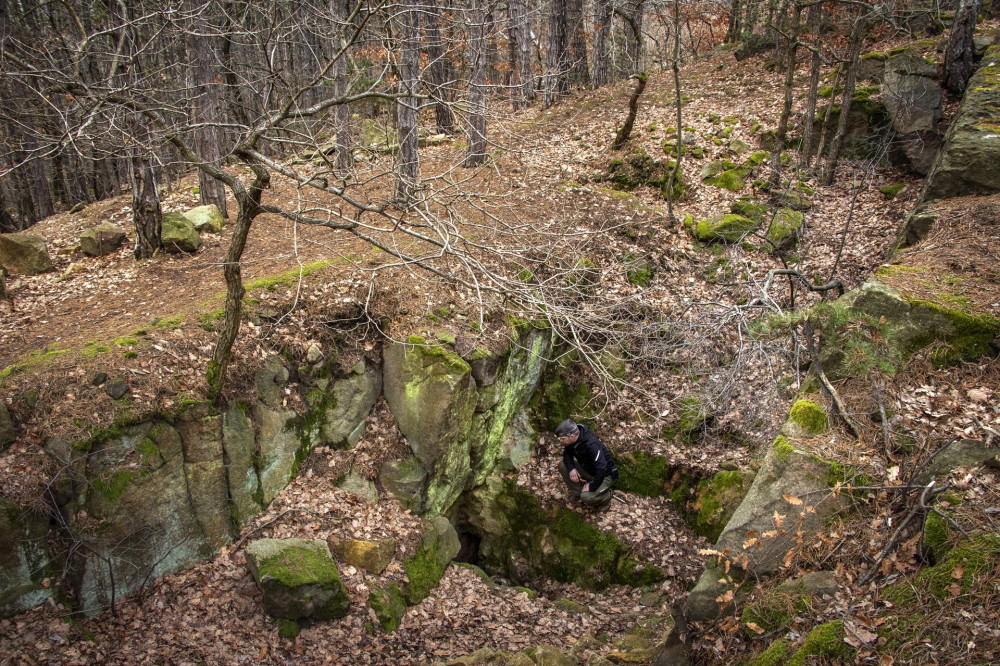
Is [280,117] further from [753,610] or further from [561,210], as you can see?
[561,210]

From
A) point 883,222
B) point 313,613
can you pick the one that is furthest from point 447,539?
point 883,222

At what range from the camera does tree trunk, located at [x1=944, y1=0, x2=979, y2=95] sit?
10.5 metres

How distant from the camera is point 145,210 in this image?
8.78 meters

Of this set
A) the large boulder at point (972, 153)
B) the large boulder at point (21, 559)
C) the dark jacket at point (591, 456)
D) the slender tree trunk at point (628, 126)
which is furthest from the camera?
the slender tree trunk at point (628, 126)

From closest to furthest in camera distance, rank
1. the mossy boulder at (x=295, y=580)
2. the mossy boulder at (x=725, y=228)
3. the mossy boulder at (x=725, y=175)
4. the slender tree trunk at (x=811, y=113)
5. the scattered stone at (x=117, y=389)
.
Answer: the mossy boulder at (x=295, y=580), the scattered stone at (x=117, y=389), the mossy boulder at (x=725, y=228), the slender tree trunk at (x=811, y=113), the mossy boulder at (x=725, y=175)

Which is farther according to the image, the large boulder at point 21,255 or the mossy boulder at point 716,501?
the large boulder at point 21,255

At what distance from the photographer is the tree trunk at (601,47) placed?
1794cm

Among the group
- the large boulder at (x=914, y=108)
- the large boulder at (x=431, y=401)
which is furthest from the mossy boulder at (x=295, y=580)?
the large boulder at (x=914, y=108)

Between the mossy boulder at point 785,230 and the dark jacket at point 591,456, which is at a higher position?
the mossy boulder at point 785,230

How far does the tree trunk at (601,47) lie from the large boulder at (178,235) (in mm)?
14967

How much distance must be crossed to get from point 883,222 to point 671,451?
21.4 ft

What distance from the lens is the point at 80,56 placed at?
15.8 feet

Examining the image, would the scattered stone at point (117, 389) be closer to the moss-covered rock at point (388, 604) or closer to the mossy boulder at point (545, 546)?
the moss-covered rock at point (388, 604)

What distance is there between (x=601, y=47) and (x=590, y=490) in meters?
16.9
